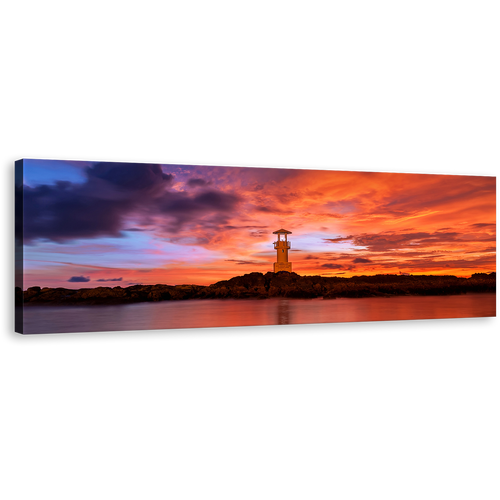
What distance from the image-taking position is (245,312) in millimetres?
7496

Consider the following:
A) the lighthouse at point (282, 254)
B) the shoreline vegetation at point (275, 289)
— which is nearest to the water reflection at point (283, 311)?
the shoreline vegetation at point (275, 289)

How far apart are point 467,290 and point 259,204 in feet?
12.0

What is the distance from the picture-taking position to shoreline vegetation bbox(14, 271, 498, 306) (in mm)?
6793

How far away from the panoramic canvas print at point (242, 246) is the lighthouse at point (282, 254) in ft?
0.05

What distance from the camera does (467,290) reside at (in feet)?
28.2

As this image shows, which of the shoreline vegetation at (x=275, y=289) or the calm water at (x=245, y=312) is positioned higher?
the shoreline vegetation at (x=275, y=289)

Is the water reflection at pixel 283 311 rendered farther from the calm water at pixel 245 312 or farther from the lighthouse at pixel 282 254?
the lighthouse at pixel 282 254

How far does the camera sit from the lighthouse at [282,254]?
307 inches

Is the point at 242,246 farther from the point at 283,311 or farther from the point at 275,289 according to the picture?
the point at 283,311

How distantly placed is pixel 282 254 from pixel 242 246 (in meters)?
0.60

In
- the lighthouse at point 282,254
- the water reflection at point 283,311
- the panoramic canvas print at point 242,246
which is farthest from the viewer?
the lighthouse at point 282,254

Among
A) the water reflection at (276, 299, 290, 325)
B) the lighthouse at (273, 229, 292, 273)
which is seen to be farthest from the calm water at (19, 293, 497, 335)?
the lighthouse at (273, 229, 292, 273)

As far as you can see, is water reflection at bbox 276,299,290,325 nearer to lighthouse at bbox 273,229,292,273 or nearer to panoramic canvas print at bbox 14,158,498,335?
panoramic canvas print at bbox 14,158,498,335

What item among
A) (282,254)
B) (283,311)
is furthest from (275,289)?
(282,254)
